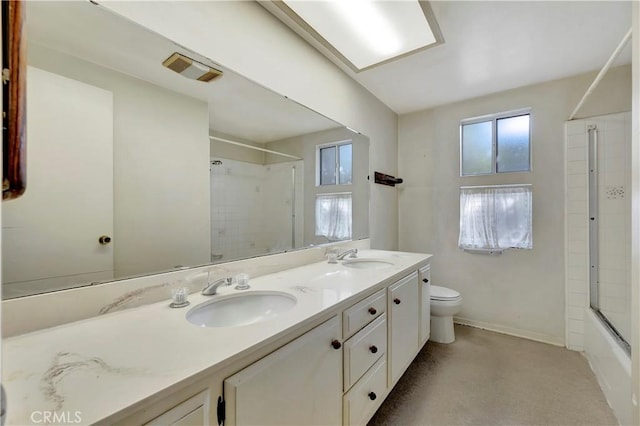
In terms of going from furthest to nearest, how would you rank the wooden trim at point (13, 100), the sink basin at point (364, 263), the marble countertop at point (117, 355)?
the sink basin at point (364, 263) < the marble countertop at point (117, 355) < the wooden trim at point (13, 100)

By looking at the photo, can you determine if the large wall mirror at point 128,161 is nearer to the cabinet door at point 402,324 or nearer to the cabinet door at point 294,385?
the cabinet door at point 294,385

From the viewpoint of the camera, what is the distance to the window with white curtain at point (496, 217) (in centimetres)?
249

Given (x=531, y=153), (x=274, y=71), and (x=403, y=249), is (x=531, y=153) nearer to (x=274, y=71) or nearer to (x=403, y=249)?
(x=403, y=249)

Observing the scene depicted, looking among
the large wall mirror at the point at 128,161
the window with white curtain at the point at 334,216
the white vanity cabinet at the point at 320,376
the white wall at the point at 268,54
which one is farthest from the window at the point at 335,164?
the white vanity cabinet at the point at 320,376

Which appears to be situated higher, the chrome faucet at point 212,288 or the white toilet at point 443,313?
the chrome faucet at point 212,288

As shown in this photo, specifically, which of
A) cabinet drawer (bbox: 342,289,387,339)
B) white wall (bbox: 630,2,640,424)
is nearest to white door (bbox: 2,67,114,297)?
cabinet drawer (bbox: 342,289,387,339)

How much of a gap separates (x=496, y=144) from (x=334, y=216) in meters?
1.89

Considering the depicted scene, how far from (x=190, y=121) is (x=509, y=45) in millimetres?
2184

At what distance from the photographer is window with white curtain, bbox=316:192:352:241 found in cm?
210

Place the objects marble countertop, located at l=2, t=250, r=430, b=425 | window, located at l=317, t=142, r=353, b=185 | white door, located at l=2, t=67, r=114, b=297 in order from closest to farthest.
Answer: marble countertop, located at l=2, t=250, r=430, b=425, white door, located at l=2, t=67, r=114, b=297, window, located at l=317, t=142, r=353, b=185

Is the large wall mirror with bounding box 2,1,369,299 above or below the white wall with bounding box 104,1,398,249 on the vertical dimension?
below

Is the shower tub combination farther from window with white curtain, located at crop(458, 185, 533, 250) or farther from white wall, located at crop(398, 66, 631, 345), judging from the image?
window with white curtain, located at crop(458, 185, 533, 250)

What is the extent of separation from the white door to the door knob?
0.01 meters

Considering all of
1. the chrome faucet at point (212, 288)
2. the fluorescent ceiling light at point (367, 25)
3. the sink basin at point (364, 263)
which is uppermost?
the fluorescent ceiling light at point (367, 25)
